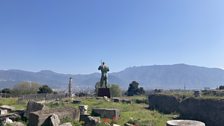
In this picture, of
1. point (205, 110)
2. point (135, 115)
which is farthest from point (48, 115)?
point (205, 110)

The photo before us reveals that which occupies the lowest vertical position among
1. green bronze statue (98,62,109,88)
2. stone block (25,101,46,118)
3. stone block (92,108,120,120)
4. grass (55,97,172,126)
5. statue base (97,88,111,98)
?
grass (55,97,172,126)

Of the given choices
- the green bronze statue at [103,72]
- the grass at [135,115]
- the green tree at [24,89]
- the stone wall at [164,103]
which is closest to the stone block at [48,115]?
the grass at [135,115]

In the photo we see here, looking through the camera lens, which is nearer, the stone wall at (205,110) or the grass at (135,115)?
the grass at (135,115)

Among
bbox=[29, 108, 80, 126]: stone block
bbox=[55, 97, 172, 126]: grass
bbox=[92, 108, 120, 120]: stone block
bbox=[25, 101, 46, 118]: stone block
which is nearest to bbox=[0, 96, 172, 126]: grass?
bbox=[55, 97, 172, 126]: grass

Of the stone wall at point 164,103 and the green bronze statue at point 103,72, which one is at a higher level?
the green bronze statue at point 103,72

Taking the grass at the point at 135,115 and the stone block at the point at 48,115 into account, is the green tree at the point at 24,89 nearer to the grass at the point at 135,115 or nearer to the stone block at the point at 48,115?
the grass at the point at 135,115

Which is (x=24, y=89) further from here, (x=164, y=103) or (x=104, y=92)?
(x=164, y=103)

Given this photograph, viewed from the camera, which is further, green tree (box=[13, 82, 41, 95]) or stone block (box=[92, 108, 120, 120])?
green tree (box=[13, 82, 41, 95])

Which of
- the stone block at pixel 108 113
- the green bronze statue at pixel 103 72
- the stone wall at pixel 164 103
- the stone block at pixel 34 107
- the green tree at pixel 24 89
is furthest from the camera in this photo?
the green tree at pixel 24 89

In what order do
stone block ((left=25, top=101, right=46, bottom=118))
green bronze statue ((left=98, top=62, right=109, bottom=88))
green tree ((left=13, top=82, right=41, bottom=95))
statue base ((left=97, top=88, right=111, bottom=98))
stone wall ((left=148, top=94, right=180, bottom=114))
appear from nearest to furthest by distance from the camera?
stone block ((left=25, top=101, right=46, bottom=118)) → stone wall ((left=148, top=94, right=180, bottom=114)) → statue base ((left=97, top=88, right=111, bottom=98)) → green bronze statue ((left=98, top=62, right=109, bottom=88)) → green tree ((left=13, top=82, right=41, bottom=95))

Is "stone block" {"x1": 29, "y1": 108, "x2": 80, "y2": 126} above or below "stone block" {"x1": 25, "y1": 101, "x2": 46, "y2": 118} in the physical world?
below

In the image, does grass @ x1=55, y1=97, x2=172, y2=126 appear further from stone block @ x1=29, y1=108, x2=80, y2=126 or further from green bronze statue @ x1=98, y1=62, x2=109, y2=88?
green bronze statue @ x1=98, y1=62, x2=109, y2=88

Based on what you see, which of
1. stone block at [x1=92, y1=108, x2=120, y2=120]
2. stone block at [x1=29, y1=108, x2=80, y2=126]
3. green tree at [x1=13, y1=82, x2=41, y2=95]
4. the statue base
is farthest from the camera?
green tree at [x1=13, y1=82, x2=41, y2=95]

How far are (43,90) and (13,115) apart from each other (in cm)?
4424
